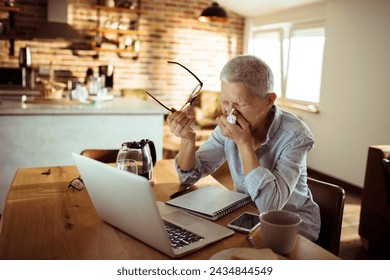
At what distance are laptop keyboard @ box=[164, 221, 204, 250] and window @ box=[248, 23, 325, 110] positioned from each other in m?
3.77

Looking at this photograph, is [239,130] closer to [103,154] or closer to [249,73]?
[249,73]

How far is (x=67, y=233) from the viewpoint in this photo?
99 cm

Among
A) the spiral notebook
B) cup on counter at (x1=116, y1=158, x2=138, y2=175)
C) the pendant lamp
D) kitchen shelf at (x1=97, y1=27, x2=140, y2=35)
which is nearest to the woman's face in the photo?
the spiral notebook

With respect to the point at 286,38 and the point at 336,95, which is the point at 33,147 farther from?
the point at 286,38

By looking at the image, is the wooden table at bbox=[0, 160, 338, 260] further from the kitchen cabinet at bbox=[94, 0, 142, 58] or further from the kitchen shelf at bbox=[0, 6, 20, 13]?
the kitchen cabinet at bbox=[94, 0, 142, 58]

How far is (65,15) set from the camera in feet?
15.9

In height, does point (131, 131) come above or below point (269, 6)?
below

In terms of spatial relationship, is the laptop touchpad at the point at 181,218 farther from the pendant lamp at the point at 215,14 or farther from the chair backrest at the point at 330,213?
the pendant lamp at the point at 215,14

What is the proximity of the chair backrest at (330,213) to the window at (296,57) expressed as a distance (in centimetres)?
327

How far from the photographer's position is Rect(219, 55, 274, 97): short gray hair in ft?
4.15

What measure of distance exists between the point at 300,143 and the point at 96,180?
689mm

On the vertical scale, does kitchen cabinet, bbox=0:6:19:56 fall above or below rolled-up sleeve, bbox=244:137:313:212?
above

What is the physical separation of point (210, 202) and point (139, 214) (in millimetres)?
386
